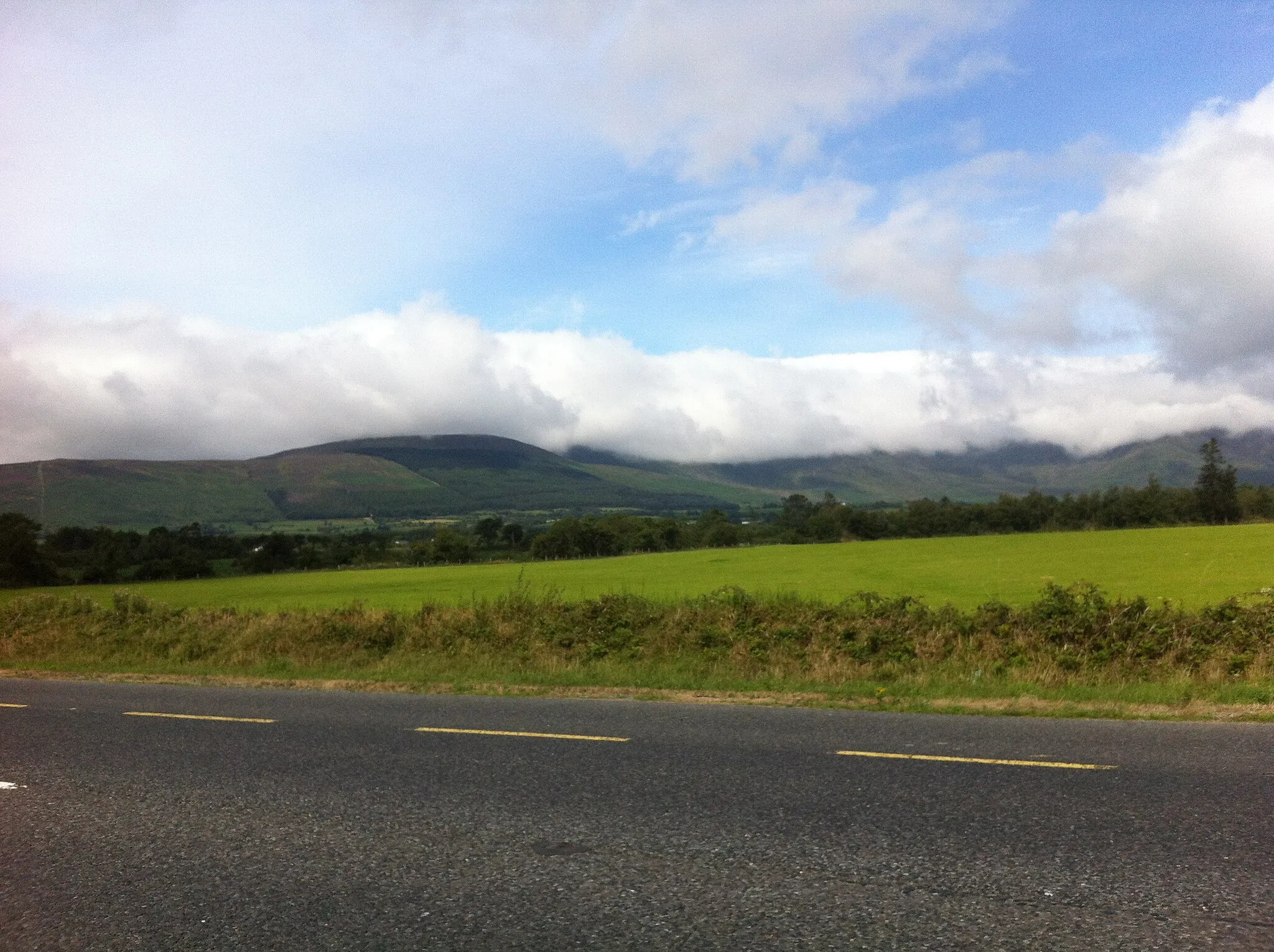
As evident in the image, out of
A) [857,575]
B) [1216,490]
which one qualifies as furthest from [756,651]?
[1216,490]

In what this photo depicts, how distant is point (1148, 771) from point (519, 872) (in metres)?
6.49

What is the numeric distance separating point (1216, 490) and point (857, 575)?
97312 mm

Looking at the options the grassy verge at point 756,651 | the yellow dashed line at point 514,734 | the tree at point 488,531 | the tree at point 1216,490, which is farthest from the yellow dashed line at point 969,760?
the tree at point 1216,490

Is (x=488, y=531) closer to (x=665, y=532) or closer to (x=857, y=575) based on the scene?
(x=665, y=532)

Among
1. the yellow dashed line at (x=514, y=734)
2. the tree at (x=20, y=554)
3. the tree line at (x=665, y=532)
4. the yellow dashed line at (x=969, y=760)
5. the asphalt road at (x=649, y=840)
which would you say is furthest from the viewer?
the tree line at (x=665, y=532)

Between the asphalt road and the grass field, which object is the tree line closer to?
the grass field

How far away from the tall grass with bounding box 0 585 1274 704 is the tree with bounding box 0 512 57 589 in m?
41.9

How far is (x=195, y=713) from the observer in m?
14.8

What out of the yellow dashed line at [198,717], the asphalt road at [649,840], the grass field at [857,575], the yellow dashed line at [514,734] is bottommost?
the grass field at [857,575]

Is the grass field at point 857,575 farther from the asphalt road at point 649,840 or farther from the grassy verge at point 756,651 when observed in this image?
the asphalt road at point 649,840

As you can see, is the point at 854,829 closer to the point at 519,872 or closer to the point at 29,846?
the point at 519,872

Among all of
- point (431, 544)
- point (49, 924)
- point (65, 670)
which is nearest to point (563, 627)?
point (65, 670)

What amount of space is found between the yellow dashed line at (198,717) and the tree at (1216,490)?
130392 millimetres

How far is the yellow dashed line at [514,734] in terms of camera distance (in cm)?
1182
